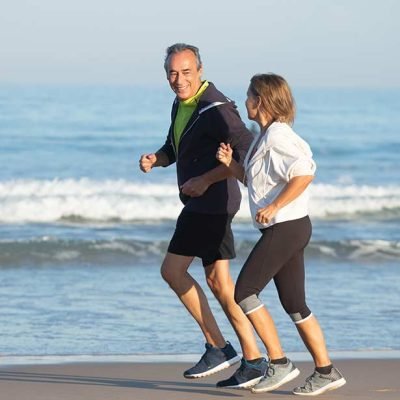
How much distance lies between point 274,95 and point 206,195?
68 cm

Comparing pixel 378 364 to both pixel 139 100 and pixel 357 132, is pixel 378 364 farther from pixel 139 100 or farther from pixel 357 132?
pixel 139 100

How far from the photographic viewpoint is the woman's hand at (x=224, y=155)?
199 inches

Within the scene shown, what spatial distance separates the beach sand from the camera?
5293 mm

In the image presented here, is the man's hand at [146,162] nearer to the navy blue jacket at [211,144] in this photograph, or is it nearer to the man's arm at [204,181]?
the navy blue jacket at [211,144]

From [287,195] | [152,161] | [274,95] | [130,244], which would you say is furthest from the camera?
[130,244]

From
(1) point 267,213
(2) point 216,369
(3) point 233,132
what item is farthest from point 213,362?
(3) point 233,132

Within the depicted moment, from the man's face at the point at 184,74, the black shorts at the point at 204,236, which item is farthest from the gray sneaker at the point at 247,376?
the man's face at the point at 184,74

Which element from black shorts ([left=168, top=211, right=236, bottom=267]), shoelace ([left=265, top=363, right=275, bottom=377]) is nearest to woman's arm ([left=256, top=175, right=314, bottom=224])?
black shorts ([left=168, top=211, right=236, bottom=267])

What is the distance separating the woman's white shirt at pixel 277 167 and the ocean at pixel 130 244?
225 cm

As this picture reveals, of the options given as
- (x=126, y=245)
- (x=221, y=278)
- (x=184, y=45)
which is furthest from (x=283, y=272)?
(x=126, y=245)

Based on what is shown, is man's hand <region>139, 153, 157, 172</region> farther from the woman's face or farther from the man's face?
the woman's face

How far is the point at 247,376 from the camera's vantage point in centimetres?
528

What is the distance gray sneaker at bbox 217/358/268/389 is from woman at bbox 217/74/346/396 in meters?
0.14

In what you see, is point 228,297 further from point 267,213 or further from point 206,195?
point 267,213
